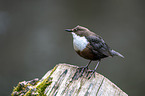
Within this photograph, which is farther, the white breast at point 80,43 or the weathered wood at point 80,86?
the white breast at point 80,43

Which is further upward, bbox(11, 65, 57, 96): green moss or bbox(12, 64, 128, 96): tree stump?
bbox(12, 64, 128, 96): tree stump

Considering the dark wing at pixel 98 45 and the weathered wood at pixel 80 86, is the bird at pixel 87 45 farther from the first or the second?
the weathered wood at pixel 80 86

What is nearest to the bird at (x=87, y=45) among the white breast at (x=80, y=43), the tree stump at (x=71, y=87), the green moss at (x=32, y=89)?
the white breast at (x=80, y=43)

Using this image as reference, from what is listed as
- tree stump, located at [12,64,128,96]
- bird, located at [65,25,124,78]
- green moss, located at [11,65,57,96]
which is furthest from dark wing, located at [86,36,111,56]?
green moss, located at [11,65,57,96]

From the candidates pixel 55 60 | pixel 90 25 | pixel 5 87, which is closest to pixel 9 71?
pixel 5 87

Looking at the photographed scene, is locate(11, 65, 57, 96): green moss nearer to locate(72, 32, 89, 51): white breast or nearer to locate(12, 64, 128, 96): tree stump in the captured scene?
locate(12, 64, 128, 96): tree stump

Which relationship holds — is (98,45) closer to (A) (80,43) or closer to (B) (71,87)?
(A) (80,43)

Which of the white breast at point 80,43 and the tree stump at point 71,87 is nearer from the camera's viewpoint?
the tree stump at point 71,87

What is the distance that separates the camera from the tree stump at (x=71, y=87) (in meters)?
2.39

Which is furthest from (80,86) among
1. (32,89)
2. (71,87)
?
(32,89)

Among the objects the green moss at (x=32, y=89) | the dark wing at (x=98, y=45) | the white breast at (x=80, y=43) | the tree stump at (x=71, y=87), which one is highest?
the dark wing at (x=98, y=45)

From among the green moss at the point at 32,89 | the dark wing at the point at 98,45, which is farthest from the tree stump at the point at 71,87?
the dark wing at the point at 98,45

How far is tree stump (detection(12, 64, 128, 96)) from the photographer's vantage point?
7.86ft

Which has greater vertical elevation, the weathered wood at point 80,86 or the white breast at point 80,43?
the white breast at point 80,43
